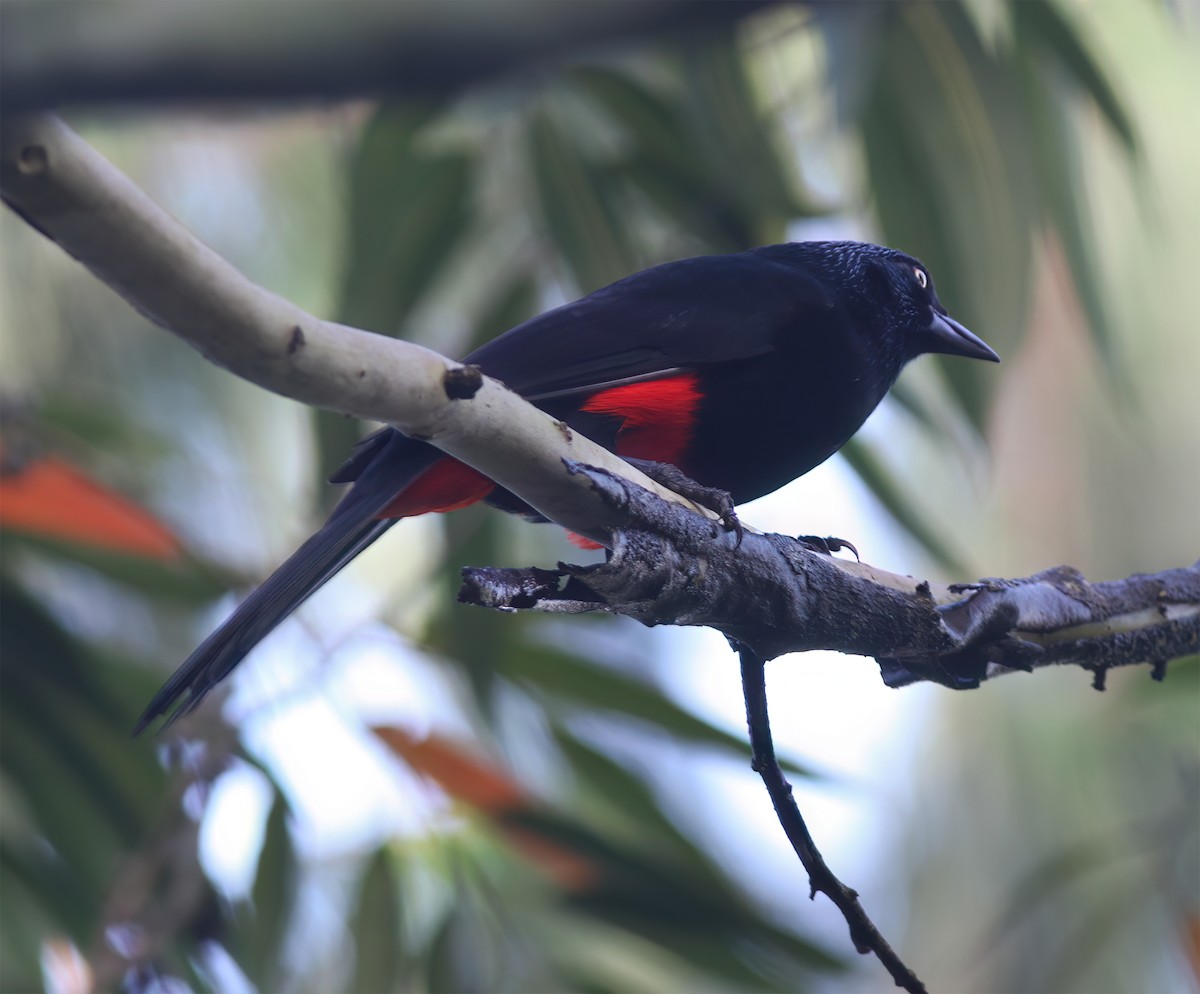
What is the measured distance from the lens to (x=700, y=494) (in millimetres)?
1948

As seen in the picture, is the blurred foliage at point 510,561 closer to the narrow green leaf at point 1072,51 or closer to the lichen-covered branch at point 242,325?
the narrow green leaf at point 1072,51

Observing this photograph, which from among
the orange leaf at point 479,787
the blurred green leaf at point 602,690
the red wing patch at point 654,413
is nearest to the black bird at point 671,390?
the red wing patch at point 654,413

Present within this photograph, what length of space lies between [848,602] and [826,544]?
42 cm

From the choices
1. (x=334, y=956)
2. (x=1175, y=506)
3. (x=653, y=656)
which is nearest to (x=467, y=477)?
(x=334, y=956)

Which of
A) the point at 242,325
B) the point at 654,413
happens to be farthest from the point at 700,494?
the point at 242,325

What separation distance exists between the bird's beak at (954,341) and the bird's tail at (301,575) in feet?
4.86

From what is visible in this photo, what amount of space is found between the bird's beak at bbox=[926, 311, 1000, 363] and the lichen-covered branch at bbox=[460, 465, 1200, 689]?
103 centimetres

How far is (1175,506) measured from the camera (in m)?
6.51

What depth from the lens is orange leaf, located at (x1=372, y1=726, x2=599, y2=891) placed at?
→ 133 inches

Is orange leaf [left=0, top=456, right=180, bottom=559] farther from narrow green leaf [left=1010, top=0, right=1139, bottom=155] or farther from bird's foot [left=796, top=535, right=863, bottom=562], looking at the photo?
narrow green leaf [left=1010, top=0, right=1139, bottom=155]

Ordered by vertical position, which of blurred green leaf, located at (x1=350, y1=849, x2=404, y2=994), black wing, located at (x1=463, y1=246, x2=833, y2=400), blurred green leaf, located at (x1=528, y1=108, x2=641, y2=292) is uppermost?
blurred green leaf, located at (x1=528, y1=108, x2=641, y2=292)

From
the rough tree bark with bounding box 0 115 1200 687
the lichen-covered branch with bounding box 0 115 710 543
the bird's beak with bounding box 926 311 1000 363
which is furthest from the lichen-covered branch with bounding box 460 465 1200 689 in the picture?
the bird's beak with bounding box 926 311 1000 363

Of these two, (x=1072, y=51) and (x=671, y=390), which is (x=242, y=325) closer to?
(x=671, y=390)

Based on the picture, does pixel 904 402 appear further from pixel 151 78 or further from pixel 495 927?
pixel 151 78
